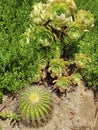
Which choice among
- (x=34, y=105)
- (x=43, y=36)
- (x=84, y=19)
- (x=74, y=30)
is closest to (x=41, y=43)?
(x=43, y=36)

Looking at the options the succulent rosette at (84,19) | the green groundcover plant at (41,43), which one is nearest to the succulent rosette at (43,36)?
the green groundcover plant at (41,43)

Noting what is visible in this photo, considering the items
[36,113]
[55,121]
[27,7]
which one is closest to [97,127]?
[55,121]

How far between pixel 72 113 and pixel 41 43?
83 cm

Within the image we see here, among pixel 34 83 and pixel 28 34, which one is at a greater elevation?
pixel 28 34

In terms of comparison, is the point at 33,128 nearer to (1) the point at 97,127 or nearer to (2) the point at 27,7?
(1) the point at 97,127

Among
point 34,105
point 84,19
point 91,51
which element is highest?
point 84,19

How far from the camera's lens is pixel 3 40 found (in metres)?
4.67

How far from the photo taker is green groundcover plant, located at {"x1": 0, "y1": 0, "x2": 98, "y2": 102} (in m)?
4.49

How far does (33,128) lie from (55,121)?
0.87 ft

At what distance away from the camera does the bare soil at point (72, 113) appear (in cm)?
447

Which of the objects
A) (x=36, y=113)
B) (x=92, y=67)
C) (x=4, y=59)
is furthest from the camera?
(x=92, y=67)

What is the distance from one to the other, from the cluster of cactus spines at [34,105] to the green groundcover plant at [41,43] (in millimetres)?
275

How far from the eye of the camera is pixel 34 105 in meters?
4.19

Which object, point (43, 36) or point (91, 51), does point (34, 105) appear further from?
point (91, 51)
